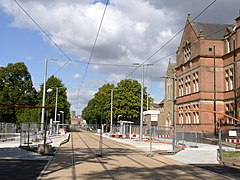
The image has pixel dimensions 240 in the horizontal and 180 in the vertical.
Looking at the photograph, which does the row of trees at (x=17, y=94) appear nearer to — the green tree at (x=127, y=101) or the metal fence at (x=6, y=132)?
the green tree at (x=127, y=101)

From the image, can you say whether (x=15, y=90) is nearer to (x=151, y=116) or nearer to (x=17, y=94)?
(x=17, y=94)

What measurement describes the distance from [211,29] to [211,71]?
701cm

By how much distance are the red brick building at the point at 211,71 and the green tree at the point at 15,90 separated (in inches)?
1519

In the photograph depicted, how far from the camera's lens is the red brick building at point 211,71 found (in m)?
42.9

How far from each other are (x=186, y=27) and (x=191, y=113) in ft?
40.8

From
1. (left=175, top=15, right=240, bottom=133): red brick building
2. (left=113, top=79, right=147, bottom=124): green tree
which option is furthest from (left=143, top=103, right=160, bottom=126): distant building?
(left=113, top=79, right=147, bottom=124): green tree

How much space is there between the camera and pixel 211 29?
49.9 m

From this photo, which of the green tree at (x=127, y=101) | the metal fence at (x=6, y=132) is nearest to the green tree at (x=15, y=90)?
the green tree at (x=127, y=101)

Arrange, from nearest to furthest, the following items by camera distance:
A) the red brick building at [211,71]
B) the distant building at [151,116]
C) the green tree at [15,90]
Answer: the distant building at [151,116], the red brick building at [211,71], the green tree at [15,90]

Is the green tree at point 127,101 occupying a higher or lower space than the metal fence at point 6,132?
higher

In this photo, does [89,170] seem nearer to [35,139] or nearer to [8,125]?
[35,139]

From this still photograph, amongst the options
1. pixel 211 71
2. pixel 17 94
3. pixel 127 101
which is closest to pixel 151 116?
pixel 211 71

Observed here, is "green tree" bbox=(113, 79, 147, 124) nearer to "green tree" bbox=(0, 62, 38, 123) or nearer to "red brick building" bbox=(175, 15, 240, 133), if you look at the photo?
"green tree" bbox=(0, 62, 38, 123)

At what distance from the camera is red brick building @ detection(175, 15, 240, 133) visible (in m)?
42.9
